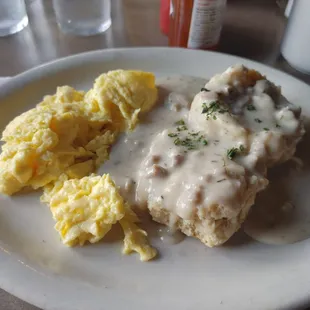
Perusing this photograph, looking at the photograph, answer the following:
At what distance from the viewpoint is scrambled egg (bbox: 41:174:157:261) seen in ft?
4.25

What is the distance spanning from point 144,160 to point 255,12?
187 cm

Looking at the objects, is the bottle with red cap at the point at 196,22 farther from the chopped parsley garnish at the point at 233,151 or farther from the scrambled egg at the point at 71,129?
the chopped parsley garnish at the point at 233,151

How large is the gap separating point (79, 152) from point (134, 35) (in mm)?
1331

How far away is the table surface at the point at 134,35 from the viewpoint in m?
2.43

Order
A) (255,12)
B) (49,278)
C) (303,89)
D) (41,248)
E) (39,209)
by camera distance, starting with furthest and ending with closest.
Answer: (255,12) < (303,89) < (39,209) < (41,248) < (49,278)

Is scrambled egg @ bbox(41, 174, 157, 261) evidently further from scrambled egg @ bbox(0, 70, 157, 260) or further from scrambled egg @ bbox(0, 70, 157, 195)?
scrambled egg @ bbox(0, 70, 157, 195)

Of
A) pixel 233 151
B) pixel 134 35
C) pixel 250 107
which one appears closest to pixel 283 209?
pixel 233 151

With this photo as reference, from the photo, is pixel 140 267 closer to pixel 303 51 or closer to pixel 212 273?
pixel 212 273

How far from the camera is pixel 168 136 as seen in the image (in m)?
1.49

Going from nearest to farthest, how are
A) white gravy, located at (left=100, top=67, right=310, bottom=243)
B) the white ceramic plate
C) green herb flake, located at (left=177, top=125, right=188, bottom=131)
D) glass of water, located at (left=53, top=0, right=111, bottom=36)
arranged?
the white ceramic plate < white gravy, located at (left=100, top=67, right=310, bottom=243) < green herb flake, located at (left=177, top=125, right=188, bottom=131) < glass of water, located at (left=53, top=0, right=111, bottom=36)

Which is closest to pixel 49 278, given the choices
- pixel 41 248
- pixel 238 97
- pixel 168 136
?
pixel 41 248

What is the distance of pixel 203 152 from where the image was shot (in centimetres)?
139

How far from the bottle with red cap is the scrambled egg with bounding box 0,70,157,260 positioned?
471 millimetres

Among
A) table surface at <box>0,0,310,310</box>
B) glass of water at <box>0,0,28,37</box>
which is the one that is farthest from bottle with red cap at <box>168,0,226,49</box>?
glass of water at <box>0,0,28,37</box>
